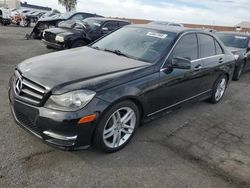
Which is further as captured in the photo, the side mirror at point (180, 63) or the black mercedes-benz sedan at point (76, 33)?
the black mercedes-benz sedan at point (76, 33)

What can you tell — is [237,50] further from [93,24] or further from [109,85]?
[109,85]

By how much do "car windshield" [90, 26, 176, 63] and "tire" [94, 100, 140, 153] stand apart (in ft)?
2.91

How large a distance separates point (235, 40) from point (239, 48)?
57cm

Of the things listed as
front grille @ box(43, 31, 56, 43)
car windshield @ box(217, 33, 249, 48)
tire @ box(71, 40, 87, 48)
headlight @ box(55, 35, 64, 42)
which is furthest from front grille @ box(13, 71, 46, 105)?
car windshield @ box(217, 33, 249, 48)

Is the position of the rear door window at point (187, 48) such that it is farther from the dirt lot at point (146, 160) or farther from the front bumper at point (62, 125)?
the front bumper at point (62, 125)

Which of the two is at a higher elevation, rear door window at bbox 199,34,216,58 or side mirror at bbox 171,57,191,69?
rear door window at bbox 199,34,216,58

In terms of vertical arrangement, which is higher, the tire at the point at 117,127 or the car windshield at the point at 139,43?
the car windshield at the point at 139,43

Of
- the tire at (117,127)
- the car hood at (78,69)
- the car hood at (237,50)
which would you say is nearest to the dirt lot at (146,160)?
the tire at (117,127)

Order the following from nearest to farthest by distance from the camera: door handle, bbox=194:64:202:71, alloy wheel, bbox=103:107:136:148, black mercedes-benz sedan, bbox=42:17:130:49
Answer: alloy wheel, bbox=103:107:136:148 < door handle, bbox=194:64:202:71 < black mercedes-benz sedan, bbox=42:17:130:49

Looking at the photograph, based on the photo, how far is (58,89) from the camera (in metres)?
2.88

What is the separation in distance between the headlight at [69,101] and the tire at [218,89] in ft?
11.7

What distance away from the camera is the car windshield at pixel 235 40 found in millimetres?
9070

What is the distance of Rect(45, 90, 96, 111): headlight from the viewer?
2.83 metres

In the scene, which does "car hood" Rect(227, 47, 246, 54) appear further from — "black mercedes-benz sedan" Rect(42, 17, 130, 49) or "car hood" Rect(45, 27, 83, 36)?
"car hood" Rect(45, 27, 83, 36)
